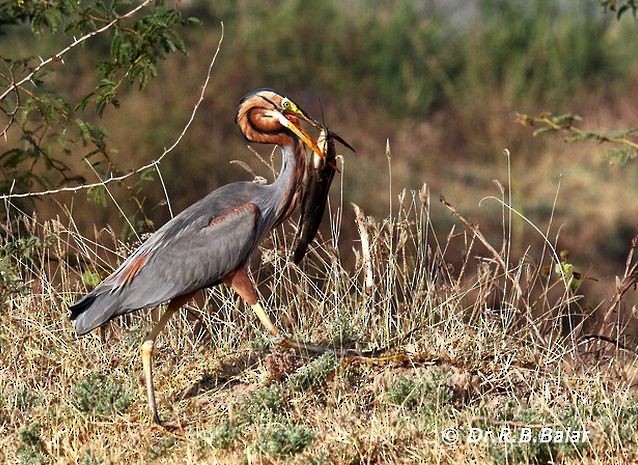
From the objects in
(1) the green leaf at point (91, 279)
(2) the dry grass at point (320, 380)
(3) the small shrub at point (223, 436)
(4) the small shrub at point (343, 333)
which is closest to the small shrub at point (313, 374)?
(2) the dry grass at point (320, 380)

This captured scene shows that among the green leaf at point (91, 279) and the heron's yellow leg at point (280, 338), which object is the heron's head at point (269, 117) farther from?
the green leaf at point (91, 279)

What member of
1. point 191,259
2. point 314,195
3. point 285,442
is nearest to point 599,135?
point 314,195

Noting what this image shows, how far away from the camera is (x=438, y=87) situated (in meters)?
16.0

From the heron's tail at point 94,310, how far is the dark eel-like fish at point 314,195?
0.98 meters

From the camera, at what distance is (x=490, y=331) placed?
6320mm

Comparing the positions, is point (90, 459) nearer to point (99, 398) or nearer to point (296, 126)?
point (99, 398)

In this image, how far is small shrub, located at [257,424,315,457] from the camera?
5254 mm

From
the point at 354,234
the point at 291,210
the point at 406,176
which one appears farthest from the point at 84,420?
the point at 406,176

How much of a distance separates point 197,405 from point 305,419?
1.58 feet

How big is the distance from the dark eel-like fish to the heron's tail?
0.98 meters

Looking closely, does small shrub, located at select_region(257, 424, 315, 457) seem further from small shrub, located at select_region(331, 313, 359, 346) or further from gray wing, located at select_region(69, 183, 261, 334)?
small shrub, located at select_region(331, 313, 359, 346)

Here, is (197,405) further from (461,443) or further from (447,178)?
(447,178)

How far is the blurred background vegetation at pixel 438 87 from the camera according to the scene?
1378cm

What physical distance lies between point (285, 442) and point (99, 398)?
92cm
